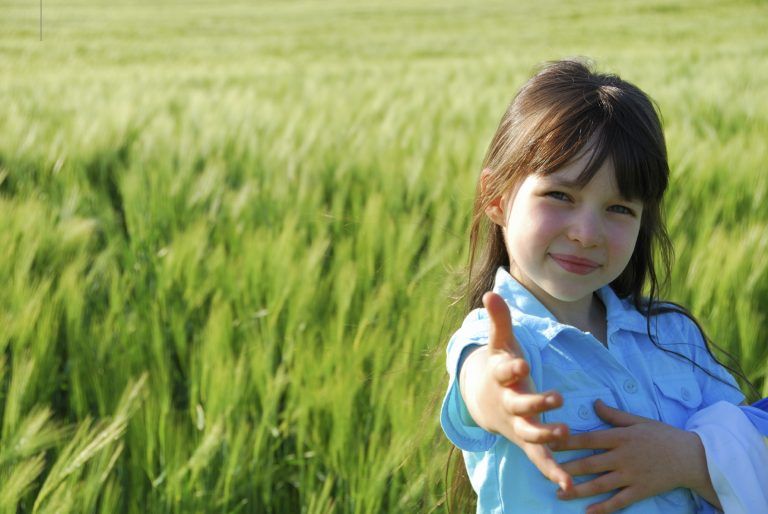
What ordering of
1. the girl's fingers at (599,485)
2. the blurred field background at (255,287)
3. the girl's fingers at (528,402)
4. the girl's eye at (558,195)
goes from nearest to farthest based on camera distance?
the girl's fingers at (528,402), the girl's fingers at (599,485), the girl's eye at (558,195), the blurred field background at (255,287)

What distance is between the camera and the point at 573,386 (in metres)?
0.96

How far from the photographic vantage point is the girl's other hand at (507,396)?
71 centimetres

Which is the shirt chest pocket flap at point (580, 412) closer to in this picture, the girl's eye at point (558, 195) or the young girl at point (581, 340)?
the young girl at point (581, 340)

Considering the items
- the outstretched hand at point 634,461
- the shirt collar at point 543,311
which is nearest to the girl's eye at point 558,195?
the shirt collar at point 543,311

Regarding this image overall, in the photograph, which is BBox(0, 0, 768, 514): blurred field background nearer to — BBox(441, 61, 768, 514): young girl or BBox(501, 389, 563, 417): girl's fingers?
BBox(441, 61, 768, 514): young girl

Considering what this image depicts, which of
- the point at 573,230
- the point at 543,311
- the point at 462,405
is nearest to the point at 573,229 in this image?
the point at 573,230

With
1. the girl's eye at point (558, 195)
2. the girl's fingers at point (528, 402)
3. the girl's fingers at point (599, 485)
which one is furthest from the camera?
the girl's eye at point (558, 195)

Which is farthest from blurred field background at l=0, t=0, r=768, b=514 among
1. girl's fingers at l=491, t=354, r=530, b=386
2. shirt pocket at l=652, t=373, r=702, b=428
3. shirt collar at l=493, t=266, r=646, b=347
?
girl's fingers at l=491, t=354, r=530, b=386

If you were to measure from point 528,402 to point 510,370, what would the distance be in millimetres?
29

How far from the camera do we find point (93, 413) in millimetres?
1461

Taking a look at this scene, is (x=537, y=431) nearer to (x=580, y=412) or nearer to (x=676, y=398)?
(x=580, y=412)

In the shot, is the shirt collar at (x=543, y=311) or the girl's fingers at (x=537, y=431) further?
the shirt collar at (x=543, y=311)

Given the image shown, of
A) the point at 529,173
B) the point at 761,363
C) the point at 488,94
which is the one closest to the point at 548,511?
the point at 529,173

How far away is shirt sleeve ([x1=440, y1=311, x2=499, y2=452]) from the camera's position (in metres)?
0.91
